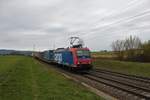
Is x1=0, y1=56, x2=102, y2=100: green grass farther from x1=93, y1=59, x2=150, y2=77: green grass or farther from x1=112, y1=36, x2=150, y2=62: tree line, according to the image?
x1=112, y1=36, x2=150, y2=62: tree line

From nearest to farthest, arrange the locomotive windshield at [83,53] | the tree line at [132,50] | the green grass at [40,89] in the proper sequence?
the green grass at [40,89] → the locomotive windshield at [83,53] → the tree line at [132,50]

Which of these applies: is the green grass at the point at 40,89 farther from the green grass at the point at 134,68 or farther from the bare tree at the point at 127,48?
the bare tree at the point at 127,48

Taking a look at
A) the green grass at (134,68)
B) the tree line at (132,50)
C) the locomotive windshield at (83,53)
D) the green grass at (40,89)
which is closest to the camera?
the green grass at (40,89)

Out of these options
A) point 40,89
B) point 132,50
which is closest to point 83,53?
point 40,89

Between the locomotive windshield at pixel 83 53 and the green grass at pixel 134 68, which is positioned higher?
the locomotive windshield at pixel 83 53

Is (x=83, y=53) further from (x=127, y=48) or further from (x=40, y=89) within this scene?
(x=127, y=48)

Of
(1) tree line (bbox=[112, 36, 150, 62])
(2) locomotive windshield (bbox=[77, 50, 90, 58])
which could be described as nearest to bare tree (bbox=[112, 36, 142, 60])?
(1) tree line (bbox=[112, 36, 150, 62])

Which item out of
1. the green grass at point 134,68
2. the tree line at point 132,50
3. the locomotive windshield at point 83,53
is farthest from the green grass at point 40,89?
the tree line at point 132,50

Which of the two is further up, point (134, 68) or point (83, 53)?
point (83, 53)

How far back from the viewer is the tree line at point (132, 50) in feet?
182

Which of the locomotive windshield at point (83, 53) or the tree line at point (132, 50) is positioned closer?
the locomotive windshield at point (83, 53)

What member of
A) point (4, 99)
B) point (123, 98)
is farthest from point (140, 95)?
point (4, 99)

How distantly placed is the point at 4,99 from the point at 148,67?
23.8 metres

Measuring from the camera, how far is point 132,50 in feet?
210
